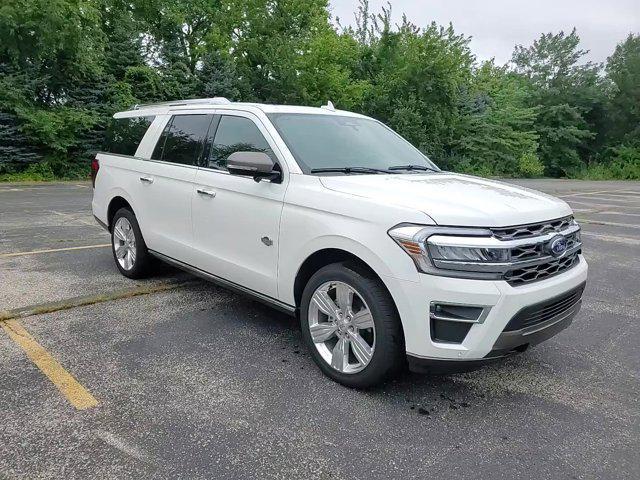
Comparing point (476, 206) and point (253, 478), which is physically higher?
point (476, 206)

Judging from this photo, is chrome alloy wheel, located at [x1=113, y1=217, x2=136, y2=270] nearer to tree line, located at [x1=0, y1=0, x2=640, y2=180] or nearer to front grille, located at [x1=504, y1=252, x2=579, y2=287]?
front grille, located at [x1=504, y1=252, x2=579, y2=287]

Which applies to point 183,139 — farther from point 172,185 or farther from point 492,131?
point 492,131

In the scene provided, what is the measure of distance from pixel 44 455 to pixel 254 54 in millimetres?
25883

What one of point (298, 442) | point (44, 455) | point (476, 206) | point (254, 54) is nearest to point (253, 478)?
point (298, 442)

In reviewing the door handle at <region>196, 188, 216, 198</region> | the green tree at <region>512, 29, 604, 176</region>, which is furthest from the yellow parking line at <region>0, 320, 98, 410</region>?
the green tree at <region>512, 29, 604, 176</region>

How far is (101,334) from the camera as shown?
12.8 feet

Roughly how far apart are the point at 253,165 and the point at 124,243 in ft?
8.68

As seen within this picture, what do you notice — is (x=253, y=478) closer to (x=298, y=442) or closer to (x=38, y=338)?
(x=298, y=442)

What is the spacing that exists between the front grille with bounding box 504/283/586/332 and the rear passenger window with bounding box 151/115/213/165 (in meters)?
2.92

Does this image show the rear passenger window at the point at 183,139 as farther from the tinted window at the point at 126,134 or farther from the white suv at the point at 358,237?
the tinted window at the point at 126,134

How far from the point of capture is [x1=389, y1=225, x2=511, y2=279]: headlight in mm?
2678

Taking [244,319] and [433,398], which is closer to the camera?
[433,398]

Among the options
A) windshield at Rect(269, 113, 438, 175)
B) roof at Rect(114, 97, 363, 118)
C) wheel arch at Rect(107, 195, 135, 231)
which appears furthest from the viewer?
wheel arch at Rect(107, 195, 135, 231)

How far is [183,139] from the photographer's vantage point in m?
4.65
